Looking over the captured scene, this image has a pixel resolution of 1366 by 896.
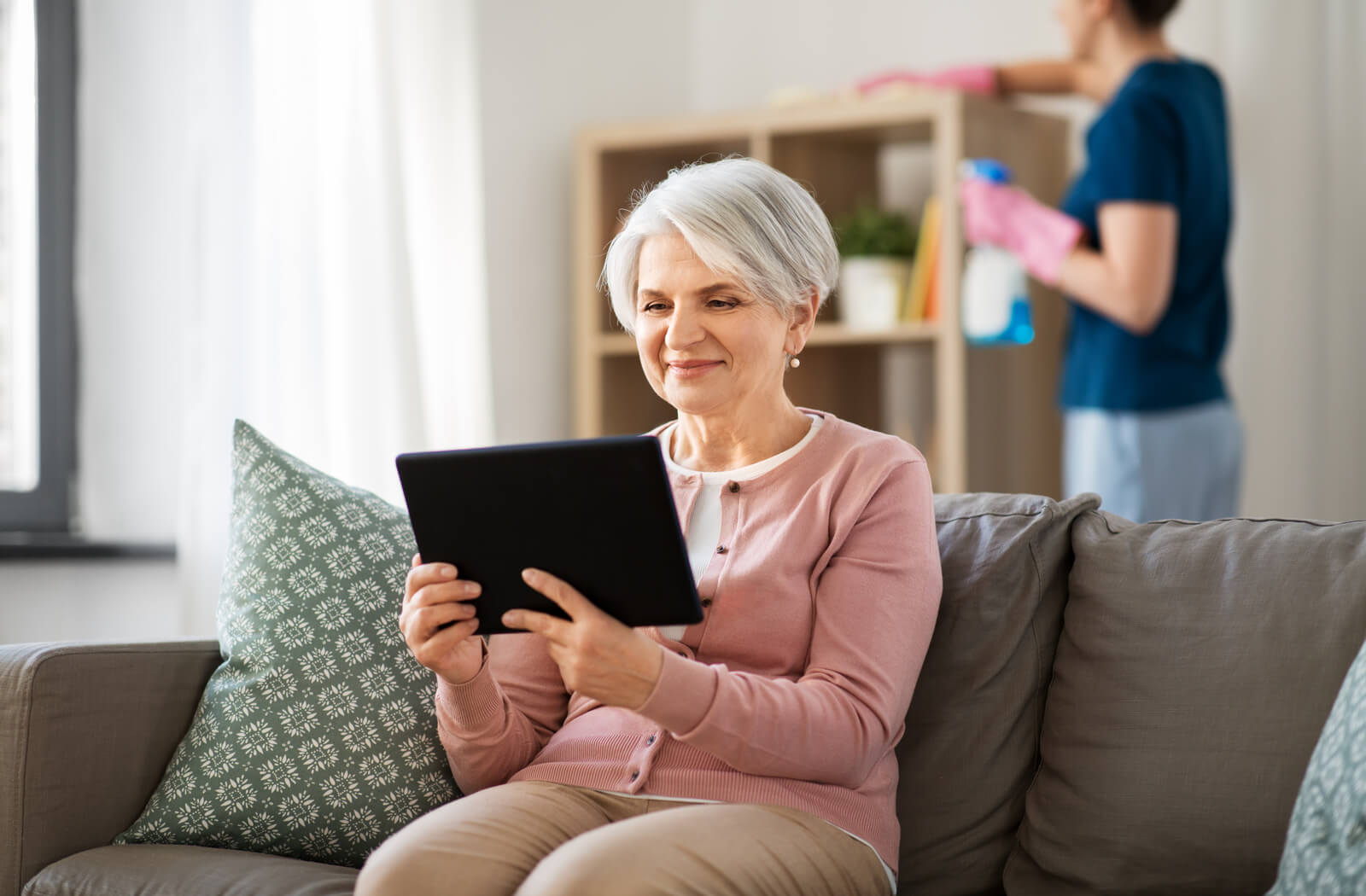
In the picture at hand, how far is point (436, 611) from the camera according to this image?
53.2 inches

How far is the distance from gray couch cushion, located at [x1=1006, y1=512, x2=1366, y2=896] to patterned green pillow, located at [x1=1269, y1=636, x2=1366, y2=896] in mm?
108

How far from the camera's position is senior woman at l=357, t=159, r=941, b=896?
50.5 inches

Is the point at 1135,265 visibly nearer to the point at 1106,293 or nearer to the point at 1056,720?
the point at 1106,293

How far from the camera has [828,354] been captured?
10.9 feet

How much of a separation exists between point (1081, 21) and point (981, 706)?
67.3 inches

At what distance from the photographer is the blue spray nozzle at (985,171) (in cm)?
288

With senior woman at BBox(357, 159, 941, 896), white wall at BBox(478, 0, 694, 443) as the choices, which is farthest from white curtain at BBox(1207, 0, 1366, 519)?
senior woman at BBox(357, 159, 941, 896)

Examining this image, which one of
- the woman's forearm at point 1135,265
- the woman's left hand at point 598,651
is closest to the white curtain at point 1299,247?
the woman's forearm at point 1135,265

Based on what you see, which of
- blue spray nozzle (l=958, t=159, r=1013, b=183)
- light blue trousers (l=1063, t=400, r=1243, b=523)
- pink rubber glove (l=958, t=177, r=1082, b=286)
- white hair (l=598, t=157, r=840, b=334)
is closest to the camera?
white hair (l=598, t=157, r=840, b=334)

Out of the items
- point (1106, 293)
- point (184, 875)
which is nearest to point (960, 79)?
point (1106, 293)

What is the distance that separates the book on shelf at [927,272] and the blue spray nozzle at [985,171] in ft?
0.38

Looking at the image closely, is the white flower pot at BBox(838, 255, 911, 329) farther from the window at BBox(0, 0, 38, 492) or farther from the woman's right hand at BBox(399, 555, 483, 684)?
the woman's right hand at BBox(399, 555, 483, 684)

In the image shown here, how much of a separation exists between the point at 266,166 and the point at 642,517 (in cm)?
158

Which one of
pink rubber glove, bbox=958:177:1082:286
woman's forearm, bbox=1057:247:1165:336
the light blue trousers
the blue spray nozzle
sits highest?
the blue spray nozzle
